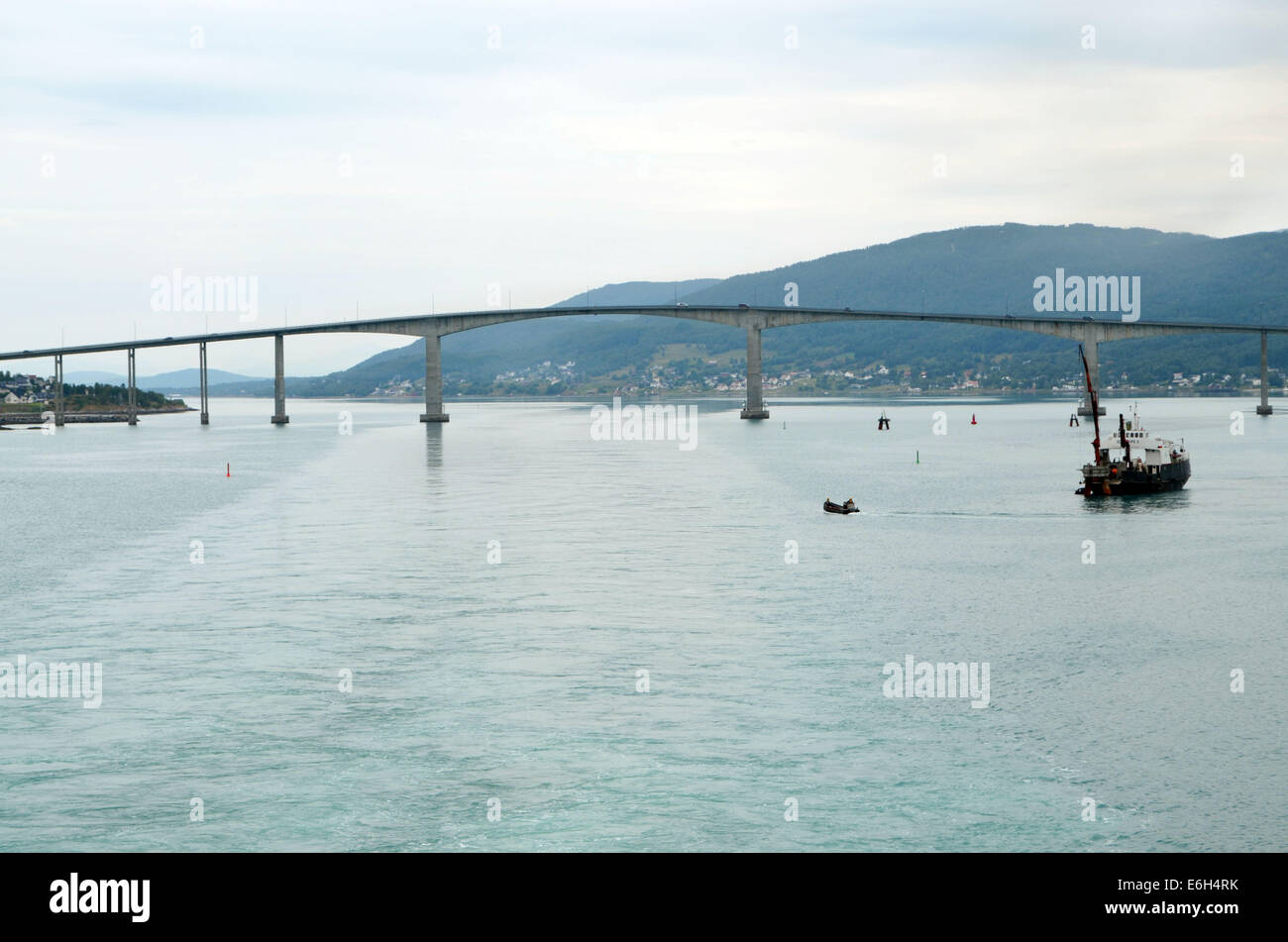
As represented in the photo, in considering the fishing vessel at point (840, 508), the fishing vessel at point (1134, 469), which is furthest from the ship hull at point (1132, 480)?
the fishing vessel at point (840, 508)

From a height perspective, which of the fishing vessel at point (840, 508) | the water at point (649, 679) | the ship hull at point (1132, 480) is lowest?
the water at point (649, 679)

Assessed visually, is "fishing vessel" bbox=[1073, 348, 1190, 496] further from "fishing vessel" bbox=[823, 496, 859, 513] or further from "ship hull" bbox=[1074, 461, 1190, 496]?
"fishing vessel" bbox=[823, 496, 859, 513]

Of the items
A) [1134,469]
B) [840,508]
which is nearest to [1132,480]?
[1134,469]

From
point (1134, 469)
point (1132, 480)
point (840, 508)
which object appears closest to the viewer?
point (840, 508)

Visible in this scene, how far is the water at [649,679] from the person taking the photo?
2350cm

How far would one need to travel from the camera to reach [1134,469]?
8738 cm

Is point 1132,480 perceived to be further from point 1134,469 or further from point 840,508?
point 840,508

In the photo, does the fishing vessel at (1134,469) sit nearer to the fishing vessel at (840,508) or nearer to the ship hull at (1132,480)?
the ship hull at (1132,480)

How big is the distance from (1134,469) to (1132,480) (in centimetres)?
92

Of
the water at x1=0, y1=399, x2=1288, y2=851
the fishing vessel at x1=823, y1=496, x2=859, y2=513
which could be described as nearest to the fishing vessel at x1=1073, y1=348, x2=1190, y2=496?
the water at x1=0, y1=399, x2=1288, y2=851

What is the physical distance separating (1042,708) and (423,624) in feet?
64.6
